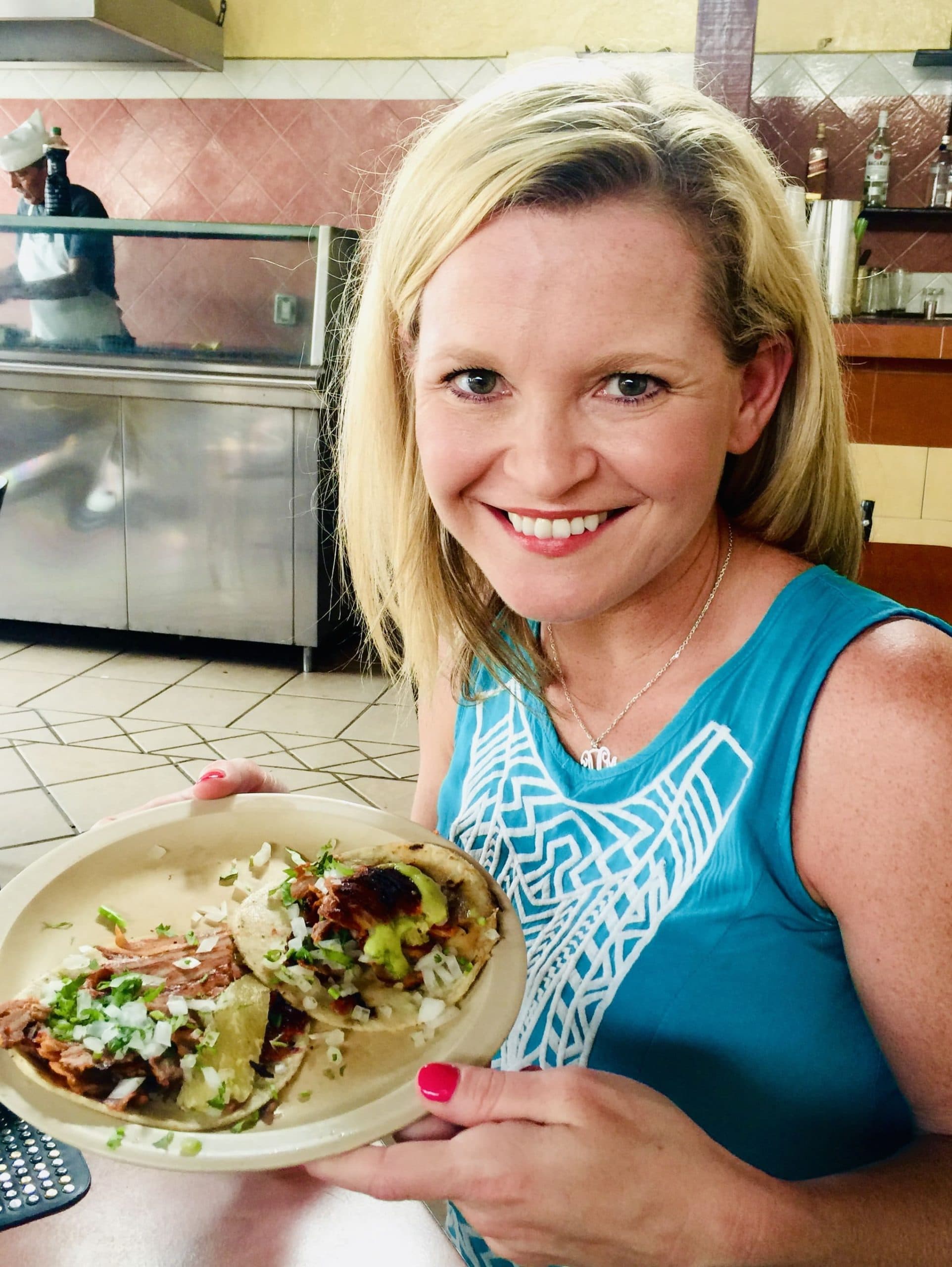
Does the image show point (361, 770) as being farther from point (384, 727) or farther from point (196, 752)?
point (196, 752)

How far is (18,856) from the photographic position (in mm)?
2861

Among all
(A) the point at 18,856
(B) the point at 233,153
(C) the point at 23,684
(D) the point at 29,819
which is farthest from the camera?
(B) the point at 233,153


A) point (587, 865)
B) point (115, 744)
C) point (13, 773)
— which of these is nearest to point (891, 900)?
point (587, 865)

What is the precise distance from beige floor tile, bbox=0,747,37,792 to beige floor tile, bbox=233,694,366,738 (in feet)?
2.50

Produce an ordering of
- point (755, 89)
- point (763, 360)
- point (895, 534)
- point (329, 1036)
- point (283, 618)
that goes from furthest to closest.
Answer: point (755, 89)
point (283, 618)
point (895, 534)
point (763, 360)
point (329, 1036)

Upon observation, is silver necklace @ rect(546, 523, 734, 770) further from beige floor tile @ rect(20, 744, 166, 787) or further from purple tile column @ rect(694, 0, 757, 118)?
purple tile column @ rect(694, 0, 757, 118)

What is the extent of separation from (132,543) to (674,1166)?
13.9 ft

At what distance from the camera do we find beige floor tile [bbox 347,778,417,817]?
3.25 meters

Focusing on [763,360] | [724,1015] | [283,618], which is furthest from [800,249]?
[283,618]

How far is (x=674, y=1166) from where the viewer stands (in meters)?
0.74

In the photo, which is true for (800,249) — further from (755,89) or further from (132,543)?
(755,89)

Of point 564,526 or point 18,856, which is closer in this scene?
point 564,526

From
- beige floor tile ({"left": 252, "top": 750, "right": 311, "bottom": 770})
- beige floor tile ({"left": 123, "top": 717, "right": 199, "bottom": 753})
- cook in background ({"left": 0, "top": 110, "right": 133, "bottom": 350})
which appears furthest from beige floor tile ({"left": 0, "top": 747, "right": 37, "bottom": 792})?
cook in background ({"left": 0, "top": 110, "right": 133, "bottom": 350})

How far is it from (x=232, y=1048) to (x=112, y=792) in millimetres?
2565
